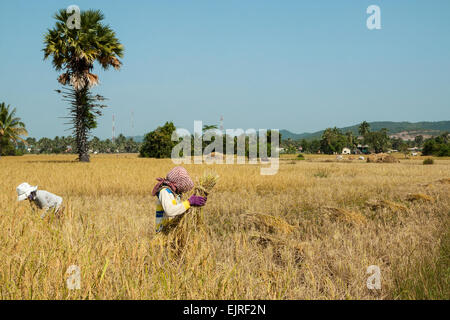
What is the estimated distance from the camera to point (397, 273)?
3652 mm

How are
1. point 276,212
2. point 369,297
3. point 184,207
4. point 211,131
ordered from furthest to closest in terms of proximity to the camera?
1. point 211,131
2. point 276,212
3. point 184,207
4. point 369,297

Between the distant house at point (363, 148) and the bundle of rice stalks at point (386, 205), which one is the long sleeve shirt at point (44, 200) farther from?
the distant house at point (363, 148)

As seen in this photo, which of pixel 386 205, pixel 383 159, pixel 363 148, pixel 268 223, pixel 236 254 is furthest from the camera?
pixel 363 148

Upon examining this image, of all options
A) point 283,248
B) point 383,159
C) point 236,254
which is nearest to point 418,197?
point 283,248

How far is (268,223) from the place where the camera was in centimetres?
570

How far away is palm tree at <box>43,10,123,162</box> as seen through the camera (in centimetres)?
2470

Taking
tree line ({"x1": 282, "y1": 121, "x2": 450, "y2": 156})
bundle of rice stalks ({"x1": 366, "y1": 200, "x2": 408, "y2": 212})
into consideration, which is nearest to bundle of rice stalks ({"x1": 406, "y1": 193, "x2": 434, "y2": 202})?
bundle of rice stalks ({"x1": 366, "y1": 200, "x2": 408, "y2": 212})

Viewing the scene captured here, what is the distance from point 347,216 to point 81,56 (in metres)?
23.9

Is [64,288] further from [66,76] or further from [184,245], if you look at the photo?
[66,76]

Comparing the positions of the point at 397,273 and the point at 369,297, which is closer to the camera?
the point at 369,297

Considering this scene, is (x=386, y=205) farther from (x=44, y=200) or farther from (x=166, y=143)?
(x=166, y=143)

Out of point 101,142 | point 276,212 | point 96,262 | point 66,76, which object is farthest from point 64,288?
point 101,142

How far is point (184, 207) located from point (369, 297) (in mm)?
2063

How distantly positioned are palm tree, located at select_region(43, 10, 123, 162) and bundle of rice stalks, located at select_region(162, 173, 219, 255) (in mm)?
24040
